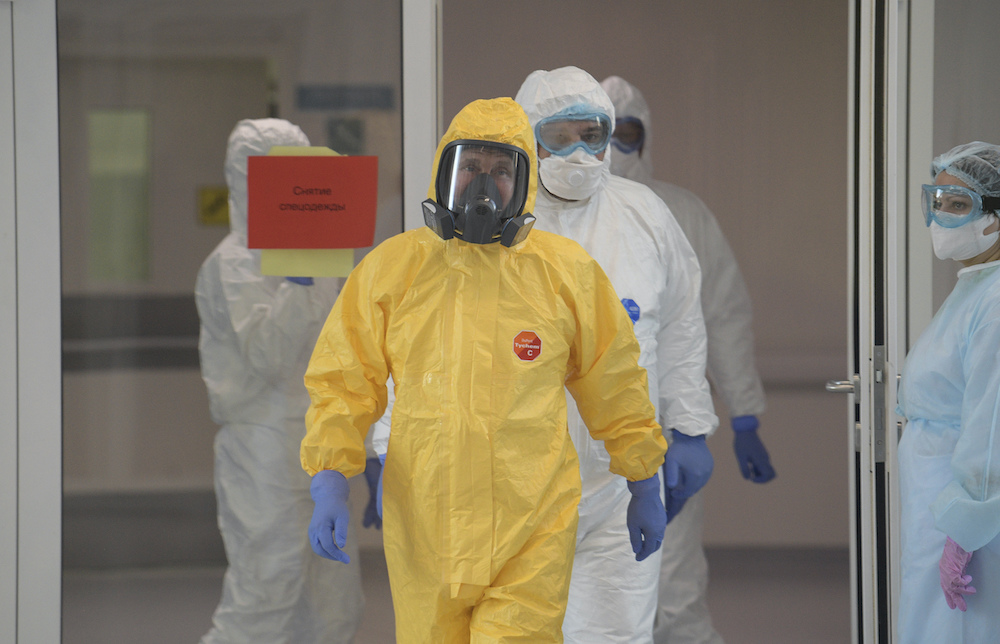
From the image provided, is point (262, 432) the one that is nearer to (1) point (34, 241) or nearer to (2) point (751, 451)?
(1) point (34, 241)

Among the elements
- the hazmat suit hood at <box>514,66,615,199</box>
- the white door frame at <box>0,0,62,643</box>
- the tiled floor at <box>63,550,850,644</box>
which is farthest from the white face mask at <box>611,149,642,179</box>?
the white door frame at <box>0,0,62,643</box>

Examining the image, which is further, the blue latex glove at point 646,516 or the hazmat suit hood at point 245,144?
the hazmat suit hood at point 245,144

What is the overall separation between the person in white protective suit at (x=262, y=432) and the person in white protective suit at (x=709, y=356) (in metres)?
0.80

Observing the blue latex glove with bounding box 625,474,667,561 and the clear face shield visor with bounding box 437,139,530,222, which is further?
the blue latex glove with bounding box 625,474,667,561

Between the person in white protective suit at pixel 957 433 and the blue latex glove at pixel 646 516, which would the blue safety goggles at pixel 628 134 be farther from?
the blue latex glove at pixel 646 516

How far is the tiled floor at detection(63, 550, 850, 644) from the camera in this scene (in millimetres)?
2148

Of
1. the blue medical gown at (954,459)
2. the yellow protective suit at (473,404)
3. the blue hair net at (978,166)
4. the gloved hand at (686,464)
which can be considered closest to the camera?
the yellow protective suit at (473,404)

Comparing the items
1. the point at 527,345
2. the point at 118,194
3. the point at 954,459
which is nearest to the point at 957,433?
the point at 954,459

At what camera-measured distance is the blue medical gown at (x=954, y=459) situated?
165 centimetres

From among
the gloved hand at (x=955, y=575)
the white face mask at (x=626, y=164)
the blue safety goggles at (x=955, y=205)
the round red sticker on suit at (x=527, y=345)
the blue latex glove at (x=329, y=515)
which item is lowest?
the gloved hand at (x=955, y=575)

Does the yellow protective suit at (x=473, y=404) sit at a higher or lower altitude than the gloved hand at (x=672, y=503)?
higher

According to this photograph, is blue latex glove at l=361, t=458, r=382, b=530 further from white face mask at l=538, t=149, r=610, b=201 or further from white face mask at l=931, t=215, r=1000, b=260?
white face mask at l=931, t=215, r=1000, b=260

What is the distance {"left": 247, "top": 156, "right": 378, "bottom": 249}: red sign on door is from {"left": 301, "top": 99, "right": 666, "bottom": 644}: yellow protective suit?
1.75ft

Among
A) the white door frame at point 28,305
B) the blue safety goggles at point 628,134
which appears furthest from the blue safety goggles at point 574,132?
the white door frame at point 28,305
